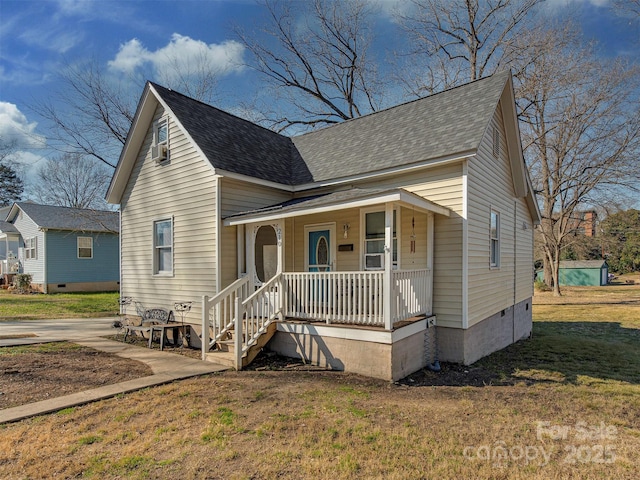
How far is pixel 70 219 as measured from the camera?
80.9 feet

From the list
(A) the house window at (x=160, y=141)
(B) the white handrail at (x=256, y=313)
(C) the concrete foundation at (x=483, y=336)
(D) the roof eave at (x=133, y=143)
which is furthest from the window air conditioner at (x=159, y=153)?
(C) the concrete foundation at (x=483, y=336)

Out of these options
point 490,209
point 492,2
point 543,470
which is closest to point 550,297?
point 492,2

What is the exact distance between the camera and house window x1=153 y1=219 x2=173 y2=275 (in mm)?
10336

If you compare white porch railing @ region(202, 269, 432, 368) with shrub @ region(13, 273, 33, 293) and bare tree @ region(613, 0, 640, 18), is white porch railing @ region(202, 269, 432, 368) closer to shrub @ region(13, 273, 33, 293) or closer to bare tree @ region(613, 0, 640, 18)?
bare tree @ region(613, 0, 640, 18)

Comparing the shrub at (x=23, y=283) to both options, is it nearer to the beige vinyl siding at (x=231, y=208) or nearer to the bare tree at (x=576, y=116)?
the beige vinyl siding at (x=231, y=208)

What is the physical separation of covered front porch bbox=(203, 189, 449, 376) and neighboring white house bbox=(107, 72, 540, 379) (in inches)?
1.5

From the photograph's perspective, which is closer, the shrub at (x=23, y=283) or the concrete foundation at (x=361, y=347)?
the concrete foundation at (x=361, y=347)

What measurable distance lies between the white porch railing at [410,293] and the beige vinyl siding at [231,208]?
13.3 feet

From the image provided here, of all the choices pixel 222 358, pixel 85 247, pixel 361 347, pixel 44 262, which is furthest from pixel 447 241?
pixel 44 262

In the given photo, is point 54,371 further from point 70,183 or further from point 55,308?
point 70,183

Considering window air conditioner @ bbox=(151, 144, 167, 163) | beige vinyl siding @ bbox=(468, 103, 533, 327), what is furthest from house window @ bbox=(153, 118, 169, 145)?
beige vinyl siding @ bbox=(468, 103, 533, 327)

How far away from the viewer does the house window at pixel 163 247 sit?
1034 cm

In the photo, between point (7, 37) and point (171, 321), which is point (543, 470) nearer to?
point (171, 321)

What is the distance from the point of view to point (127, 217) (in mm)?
11750
